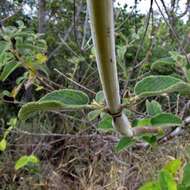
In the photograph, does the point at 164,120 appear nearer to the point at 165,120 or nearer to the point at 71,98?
the point at 165,120

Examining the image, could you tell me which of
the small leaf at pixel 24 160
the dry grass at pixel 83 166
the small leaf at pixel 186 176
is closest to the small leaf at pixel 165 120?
the small leaf at pixel 186 176

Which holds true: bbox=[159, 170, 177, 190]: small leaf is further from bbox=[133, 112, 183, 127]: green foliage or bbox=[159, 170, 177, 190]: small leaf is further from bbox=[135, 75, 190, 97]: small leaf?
bbox=[135, 75, 190, 97]: small leaf

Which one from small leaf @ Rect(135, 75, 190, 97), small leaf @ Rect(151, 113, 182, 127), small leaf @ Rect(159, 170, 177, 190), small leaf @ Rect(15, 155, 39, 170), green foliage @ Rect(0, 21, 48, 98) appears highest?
green foliage @ Rect(0, 21, 48, 98)

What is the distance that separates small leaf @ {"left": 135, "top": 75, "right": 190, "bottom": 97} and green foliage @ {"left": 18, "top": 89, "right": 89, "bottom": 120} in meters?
0.06

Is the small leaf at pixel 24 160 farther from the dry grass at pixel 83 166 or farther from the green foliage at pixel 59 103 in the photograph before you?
the green foliage at pixel 59 103

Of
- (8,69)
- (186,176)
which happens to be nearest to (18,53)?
(8,69)

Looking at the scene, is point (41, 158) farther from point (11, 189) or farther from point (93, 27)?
point (93, 27)

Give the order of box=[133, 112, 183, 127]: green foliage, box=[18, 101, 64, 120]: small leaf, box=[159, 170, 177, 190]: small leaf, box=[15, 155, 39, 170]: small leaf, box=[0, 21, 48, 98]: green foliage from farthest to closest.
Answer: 1. box=[15, 155, 39, 170]: small leaf
2. box=[0, 21, 48, 98]: green foliage
3. box=[159, 170, 177, 190]: small leaf
4. box=[133, 112, 183, 127]: green foliage
5. box=[18, 101, 64, 120]: small leaf

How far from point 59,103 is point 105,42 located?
0.60 ft

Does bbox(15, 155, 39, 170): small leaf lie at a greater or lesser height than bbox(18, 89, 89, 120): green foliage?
lesser

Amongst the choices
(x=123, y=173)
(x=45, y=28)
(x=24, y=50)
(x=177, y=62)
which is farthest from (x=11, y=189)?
(x=177, y=62)

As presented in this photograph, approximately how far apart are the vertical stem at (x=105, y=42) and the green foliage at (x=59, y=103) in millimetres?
110

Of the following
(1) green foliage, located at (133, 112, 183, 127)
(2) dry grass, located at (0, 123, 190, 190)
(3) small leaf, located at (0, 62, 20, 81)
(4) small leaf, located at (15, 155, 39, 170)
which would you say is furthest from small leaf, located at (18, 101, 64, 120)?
(2) dry grass, located at (0, 123, 190, 190)

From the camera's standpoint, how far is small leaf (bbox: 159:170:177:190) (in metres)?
0.78
